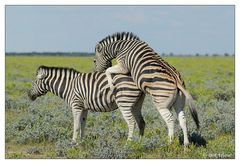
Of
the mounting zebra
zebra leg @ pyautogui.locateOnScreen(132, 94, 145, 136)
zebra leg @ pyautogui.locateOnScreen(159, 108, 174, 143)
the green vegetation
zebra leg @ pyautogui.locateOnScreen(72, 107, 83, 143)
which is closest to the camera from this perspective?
zebra leg @ pyautogui.locateOnScreen(159, 108, 174, 143)

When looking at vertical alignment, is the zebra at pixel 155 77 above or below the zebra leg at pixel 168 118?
above

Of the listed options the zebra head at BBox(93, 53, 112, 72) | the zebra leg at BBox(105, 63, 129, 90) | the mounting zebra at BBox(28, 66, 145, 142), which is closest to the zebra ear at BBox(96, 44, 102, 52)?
the zebra head at BBox(93, 53, 112, 72)

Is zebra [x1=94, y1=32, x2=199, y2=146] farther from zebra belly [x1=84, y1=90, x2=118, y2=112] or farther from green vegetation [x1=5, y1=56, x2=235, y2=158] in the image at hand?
green vegetation [x1=5, y1=56, x2=235, y2=158]

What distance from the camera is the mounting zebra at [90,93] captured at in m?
9.58

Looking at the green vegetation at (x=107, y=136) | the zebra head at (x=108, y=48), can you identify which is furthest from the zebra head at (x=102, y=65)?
the green vegetation at (x=107, y=136)

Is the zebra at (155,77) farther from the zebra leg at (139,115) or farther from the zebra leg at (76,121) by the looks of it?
the zebra leg at (76,121)

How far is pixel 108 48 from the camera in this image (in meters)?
10.4

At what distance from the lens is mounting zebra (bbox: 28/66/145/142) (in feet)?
31.4

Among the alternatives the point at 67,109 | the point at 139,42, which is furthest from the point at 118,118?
the point at 139,42

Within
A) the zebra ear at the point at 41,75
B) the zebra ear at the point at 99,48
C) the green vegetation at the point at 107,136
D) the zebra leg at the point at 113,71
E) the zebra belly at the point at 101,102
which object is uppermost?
the zebra ear at the point at 99,48

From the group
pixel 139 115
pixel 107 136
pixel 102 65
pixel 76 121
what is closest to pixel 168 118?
pixel 139 115

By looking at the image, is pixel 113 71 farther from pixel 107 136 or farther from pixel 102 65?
pixel 107 136

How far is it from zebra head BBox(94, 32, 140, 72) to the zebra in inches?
1.1

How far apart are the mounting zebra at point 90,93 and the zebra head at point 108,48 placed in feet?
1.26
